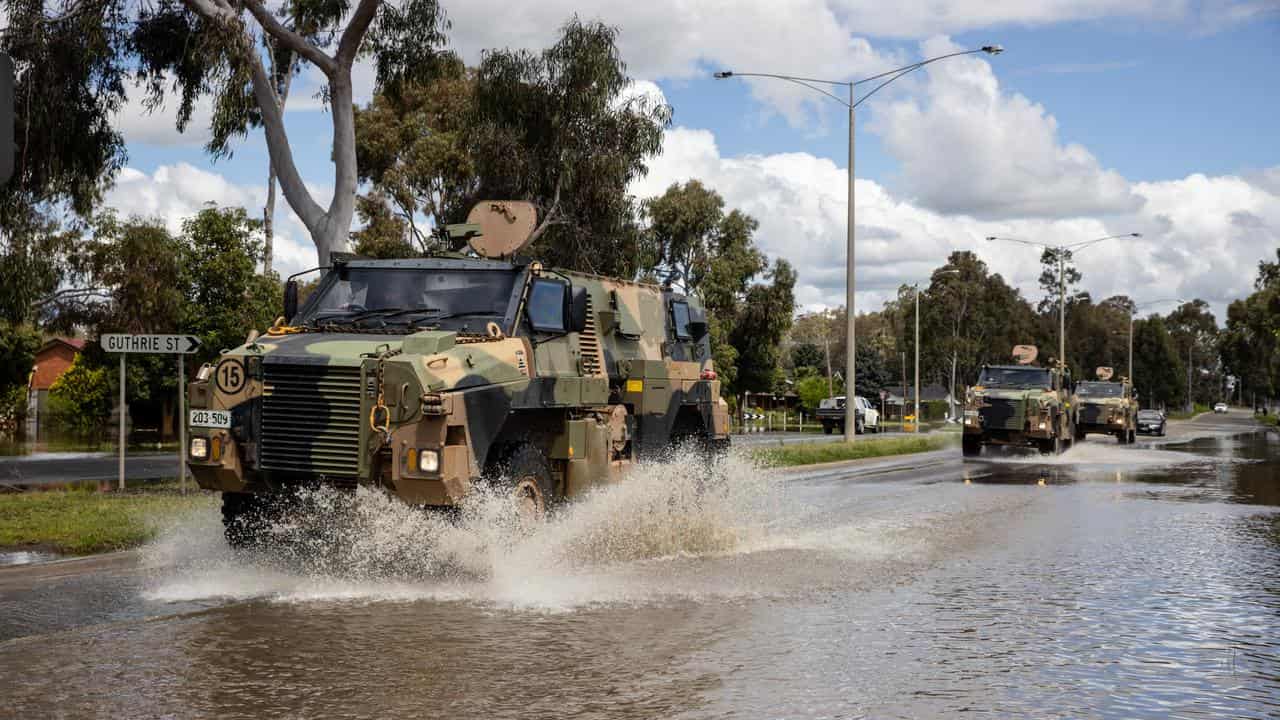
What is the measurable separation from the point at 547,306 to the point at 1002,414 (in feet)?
78.5

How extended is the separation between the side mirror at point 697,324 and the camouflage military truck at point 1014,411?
18.9 m

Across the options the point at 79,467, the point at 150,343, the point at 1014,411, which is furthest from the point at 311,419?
the point at 1014,411

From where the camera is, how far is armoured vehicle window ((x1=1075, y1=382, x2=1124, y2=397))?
4706 cm

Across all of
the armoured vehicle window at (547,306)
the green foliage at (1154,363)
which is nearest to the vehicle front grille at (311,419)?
the armoured vehicle window at (547,306)

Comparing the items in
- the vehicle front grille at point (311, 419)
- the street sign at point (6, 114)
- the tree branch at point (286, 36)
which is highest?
the tree branch at point (286, 36)

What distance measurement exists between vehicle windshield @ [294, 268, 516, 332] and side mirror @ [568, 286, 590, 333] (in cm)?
59

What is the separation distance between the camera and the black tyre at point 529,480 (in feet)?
35.9

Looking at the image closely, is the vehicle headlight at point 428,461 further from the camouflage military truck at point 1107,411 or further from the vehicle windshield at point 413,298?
the camouflage military truck at point 1107,411

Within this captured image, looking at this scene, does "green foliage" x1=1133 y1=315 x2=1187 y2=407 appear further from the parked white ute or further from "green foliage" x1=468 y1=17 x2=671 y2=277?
"green foliage" x1=468 y1=17 x2=671 y2=277

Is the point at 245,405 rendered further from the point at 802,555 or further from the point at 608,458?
the point at 802,555

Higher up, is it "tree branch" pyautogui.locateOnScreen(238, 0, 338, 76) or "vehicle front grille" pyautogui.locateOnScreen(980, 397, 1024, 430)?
"tree branch" pyautogui.locateOnScreen(238, 0, 338, 76)

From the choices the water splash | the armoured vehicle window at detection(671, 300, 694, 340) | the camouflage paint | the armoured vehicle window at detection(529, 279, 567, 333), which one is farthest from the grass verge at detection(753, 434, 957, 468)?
the camouflage paint

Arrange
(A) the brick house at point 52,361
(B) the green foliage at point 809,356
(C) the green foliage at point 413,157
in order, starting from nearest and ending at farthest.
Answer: (C) the green foliage at point 413,157, (A) the brick house at point 52,361, (B) the green foliage at point 809,356

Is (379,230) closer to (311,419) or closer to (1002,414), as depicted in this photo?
(1002,414)
